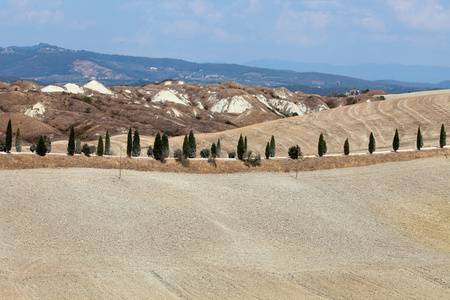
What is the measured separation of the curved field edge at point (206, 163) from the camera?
49.6 metres

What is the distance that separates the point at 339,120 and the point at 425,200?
120ft

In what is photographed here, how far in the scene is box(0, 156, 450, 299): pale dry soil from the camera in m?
27.1

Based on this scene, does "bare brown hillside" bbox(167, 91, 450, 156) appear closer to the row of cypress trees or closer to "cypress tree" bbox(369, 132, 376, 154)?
the row of cypress trees

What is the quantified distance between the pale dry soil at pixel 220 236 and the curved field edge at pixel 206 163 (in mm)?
2489

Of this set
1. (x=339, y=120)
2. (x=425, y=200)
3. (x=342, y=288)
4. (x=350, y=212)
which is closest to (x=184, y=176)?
(x=350, y=212)

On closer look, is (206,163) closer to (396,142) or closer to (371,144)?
(371,144)

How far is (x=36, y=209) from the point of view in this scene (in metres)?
36.4

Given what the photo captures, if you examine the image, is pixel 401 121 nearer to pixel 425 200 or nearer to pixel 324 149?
pixel 324 149

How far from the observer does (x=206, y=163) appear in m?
54.2

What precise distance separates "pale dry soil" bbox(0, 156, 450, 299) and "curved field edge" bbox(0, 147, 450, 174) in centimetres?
249

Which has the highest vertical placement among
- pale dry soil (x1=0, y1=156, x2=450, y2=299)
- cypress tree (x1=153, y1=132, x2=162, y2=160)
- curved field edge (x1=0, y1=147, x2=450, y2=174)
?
cypress tree (x1=153, y1=132, x2=162, y2=160)

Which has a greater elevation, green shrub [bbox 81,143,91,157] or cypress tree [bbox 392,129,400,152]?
cypress tree [bbox 392,129,400,152]

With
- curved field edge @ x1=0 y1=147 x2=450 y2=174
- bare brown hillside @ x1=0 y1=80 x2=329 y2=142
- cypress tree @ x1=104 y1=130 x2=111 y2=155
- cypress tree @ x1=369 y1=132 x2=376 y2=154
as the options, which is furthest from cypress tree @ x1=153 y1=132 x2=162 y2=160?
bare brown hillside @ x1=0 y1=80 x2=329 y2=142

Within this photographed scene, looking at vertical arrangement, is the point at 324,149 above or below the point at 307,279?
above
